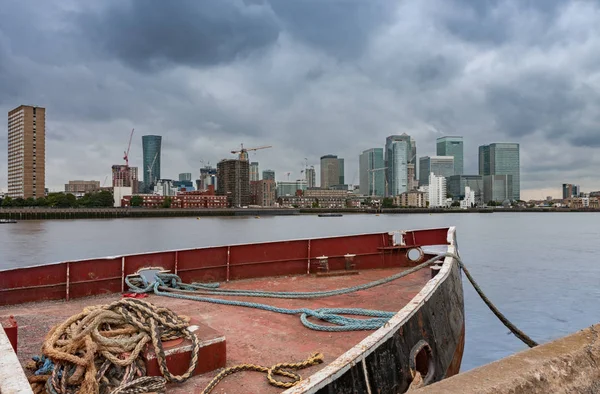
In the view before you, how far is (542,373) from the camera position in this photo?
3283 mm

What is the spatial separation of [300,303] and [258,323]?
140cm

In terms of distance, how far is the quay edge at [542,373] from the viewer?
2.88 meters

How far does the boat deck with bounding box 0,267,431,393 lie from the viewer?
14.7 feet

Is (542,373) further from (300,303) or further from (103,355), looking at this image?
(300,303)

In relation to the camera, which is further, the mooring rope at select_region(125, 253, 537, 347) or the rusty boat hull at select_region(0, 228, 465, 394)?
the mooring rope at select_region(125, 253, 537, 347)

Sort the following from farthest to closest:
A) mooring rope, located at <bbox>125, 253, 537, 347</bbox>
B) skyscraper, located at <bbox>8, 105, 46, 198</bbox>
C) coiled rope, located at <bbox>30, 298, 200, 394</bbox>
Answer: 1. skyscraper, located at <bbox>8, 105, 46, 198</bbox>
2. mooring rope, located at <bbox>125, 253, 537, 347</bbox>
3. coiled rope, located at <bbox>30, 298, 200, 394</bbox>

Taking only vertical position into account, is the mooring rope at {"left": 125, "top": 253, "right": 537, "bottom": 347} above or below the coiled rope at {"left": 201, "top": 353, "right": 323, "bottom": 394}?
above

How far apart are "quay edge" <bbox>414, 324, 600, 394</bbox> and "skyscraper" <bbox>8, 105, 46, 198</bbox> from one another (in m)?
222

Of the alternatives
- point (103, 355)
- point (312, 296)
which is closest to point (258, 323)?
point (312, 296)

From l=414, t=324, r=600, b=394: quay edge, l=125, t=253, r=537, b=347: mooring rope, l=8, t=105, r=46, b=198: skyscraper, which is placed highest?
l=8, t=105, r=46, b=198: skyscraper

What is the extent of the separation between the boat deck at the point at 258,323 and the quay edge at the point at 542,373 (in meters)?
1.91

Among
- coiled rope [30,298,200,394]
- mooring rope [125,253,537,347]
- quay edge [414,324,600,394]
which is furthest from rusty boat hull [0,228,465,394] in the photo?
quay edge [414,324,600,394]

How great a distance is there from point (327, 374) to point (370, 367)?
78 centimetres

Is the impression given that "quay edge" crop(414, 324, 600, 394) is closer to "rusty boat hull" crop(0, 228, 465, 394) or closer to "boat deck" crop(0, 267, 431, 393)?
"rusty boat hull" crop(0, 228, 465, 394)
